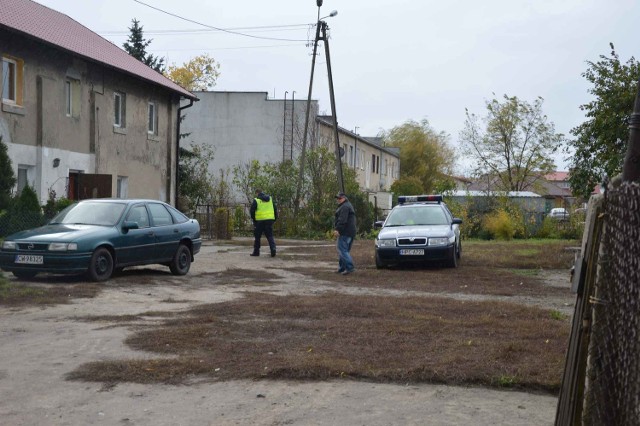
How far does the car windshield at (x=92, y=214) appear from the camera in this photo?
→ 50.1 ft

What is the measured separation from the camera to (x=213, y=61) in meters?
65.8

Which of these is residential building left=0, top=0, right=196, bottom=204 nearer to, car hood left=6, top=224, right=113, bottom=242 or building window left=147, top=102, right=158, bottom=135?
building window left=147, top=102, right=158, bottom=135

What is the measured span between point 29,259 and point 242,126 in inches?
1414

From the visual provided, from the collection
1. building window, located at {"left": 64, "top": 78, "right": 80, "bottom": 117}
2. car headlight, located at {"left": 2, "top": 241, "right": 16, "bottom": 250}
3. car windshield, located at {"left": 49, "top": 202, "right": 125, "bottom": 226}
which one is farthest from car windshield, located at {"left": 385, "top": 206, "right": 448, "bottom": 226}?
building window, located at {"left": 64, "top": 78, "right": 80, "bottom": 117}

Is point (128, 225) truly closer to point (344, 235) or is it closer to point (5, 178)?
point (344, 235)

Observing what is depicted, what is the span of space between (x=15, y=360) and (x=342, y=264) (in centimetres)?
1088

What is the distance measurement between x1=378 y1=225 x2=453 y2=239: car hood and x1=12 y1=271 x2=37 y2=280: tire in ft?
26.3

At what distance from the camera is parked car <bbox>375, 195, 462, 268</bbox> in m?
19.0

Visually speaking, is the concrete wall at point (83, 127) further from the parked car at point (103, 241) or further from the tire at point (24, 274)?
the tire at point (24, 274)

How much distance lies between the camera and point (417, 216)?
67.4ft

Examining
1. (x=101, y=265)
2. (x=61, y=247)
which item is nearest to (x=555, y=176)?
(x=101, y=265)

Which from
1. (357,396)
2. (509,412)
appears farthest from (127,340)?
(509,412)

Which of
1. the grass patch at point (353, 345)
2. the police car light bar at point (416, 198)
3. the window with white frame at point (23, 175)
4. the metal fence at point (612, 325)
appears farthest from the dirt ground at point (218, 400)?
the window with white frame at point (23, 175)

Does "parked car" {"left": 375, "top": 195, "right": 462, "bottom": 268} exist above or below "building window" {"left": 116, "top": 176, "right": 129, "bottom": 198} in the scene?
below
